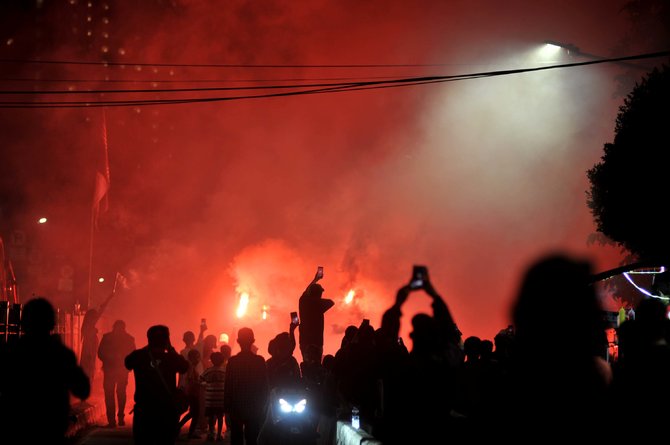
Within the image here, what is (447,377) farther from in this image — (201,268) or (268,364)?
(201,268)

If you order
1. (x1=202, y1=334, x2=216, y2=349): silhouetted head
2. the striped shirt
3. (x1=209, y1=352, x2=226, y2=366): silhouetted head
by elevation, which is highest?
(x1=202, y1=334, x2=216, y2=349): silhouetted head

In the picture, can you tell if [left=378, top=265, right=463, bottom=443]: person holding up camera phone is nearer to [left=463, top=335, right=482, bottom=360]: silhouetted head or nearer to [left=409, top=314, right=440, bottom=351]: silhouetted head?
[left=409, top=314, right=440, bottom=351]: silhouetted head

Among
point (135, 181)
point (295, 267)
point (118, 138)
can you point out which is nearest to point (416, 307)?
point (295, 267)

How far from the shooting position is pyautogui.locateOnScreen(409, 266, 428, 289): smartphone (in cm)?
538

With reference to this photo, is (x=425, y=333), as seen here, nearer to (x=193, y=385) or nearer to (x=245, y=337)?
(x=245, y=337)

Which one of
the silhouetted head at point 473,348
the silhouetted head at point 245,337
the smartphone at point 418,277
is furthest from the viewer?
the silhouetted head at point 245,337

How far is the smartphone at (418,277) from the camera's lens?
5379 mm

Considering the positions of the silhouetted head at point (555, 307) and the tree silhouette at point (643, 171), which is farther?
the tree silhouette at point (643, 171)

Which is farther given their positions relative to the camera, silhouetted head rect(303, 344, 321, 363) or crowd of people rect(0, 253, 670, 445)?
silhouetted head rect(303, 344, 321, 363)

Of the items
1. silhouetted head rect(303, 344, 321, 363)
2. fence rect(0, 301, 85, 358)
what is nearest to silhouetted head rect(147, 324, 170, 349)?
silhouetted head rect(303, 344, 321, 363)

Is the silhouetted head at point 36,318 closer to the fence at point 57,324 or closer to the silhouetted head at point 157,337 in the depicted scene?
the silhouetted head at point 157,337

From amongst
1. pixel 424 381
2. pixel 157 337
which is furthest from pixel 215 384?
pixel 424 381

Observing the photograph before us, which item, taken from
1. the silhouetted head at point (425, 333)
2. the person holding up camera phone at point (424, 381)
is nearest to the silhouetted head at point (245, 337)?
the person holding up camera phone at point (424, 381)

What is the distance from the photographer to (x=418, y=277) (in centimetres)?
542
